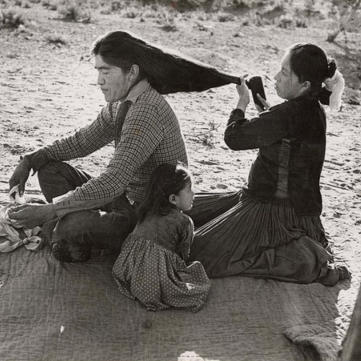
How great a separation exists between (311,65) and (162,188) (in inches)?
41.6

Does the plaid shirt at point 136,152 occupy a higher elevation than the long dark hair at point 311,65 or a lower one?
lower

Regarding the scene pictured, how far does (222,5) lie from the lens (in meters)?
18.5

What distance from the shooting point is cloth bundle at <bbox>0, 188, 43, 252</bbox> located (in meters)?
3.93

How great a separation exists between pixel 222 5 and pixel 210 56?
334 inches

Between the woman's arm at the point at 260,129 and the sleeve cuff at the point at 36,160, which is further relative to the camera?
the sleeve cuff at the point at 36,160

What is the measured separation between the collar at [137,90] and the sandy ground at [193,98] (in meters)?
1.44

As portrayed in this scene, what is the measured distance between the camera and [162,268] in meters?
3.50

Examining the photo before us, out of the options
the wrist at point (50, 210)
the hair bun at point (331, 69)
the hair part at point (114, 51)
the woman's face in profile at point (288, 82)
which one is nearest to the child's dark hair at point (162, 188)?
the wrist at point (50, 210)

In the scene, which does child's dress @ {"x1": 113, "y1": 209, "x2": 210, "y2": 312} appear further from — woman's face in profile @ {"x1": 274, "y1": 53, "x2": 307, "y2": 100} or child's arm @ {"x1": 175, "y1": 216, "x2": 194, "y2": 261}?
woman's face in profile @ {"x1": 274, "y1": 53, "x2": 307, "y2": 100}

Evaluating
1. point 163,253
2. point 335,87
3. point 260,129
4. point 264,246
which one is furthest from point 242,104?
point 163,253

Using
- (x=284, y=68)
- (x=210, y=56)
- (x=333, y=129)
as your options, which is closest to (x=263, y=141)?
(x=284, y=68)

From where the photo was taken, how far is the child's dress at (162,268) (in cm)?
347

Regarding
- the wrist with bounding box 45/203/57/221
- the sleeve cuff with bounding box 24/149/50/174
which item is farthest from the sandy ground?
the wrist with bounding box 45/203/57/221

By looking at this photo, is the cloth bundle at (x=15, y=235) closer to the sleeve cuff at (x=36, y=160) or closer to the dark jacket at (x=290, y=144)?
the sleeve cuff at (x=36, y=160)
